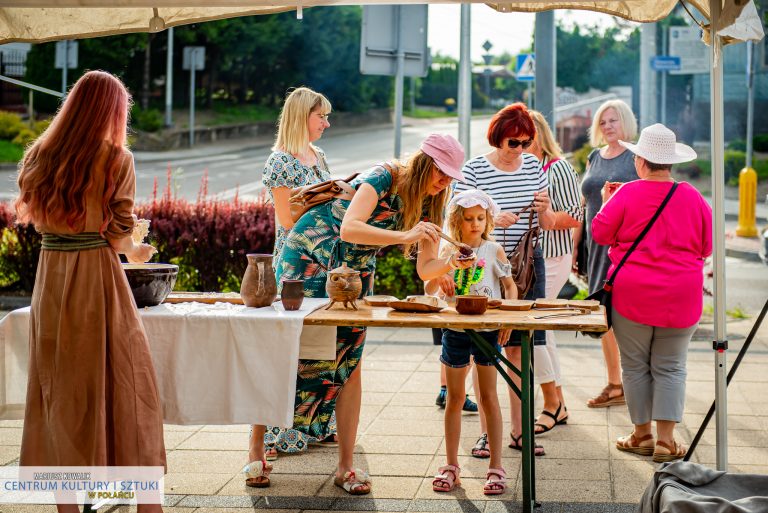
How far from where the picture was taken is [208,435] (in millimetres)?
5801

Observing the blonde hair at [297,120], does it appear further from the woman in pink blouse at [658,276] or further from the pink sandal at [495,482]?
the pink sandal at [495,482]

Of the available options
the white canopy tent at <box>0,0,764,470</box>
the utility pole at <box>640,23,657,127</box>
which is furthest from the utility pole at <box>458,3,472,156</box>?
the utility pole at <box>640,23,657,127</box>

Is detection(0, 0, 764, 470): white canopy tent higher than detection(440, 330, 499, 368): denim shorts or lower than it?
higher

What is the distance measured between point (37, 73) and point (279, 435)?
3158cm

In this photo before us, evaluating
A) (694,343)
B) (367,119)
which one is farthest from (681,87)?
(694,343)

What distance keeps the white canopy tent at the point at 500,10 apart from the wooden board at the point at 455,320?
663 mm

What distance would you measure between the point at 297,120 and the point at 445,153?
1.37 m

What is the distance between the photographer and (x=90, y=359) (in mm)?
3881

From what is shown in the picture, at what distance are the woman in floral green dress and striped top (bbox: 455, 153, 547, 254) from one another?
67cm

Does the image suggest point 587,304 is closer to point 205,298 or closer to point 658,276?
point 658,276

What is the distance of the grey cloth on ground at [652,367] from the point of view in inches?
207

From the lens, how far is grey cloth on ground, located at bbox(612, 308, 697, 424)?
5.27m

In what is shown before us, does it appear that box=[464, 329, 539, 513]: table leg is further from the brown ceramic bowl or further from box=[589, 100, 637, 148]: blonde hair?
box=[589, 100, 637, 148]: blonde hair

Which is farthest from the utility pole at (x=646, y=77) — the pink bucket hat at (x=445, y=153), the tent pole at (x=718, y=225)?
the pink bucket hat at (x=445, y=153)
